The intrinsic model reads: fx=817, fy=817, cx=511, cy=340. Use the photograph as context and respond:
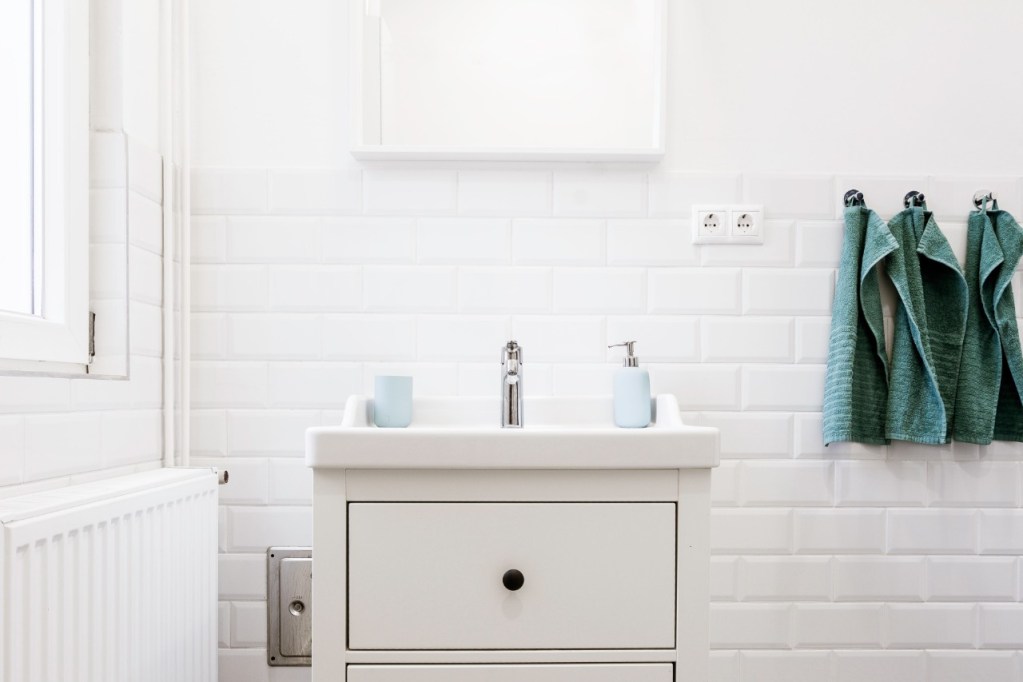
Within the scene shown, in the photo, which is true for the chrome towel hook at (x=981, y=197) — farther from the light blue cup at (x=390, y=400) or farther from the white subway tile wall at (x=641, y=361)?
the light blue cup at (x=390, y=400)

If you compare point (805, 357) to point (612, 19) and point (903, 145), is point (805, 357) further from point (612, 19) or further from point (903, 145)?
point (612, 19)

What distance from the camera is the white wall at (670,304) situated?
1684 mm

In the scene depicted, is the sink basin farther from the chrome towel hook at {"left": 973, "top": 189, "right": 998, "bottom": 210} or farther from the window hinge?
the chrome towel hook at {"left": 973, "top": 189, "right": 998, "bottom": 210}

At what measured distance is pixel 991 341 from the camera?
1.67 m

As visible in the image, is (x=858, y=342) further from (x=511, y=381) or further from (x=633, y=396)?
(x=511, y=381)

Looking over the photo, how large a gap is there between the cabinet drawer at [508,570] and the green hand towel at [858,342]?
1.91 ft

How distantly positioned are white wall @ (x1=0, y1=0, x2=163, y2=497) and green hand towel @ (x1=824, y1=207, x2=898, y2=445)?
1339mm

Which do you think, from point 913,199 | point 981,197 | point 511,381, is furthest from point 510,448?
point 981,197

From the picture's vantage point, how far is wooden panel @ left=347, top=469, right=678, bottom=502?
1.24 m

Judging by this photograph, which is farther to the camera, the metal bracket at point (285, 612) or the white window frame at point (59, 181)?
the metal bracket at point (285, 612)

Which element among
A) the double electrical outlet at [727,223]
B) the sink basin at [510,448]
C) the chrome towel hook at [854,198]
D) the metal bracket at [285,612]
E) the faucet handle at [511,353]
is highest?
the chrome towel hook at [854,198]

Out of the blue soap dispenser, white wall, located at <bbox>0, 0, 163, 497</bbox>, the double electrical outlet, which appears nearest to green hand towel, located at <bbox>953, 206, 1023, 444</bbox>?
the double electrical outlet

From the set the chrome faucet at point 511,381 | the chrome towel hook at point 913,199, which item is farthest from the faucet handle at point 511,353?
the chrome towel hook at point 913,199

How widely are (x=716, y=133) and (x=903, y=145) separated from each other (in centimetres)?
40
